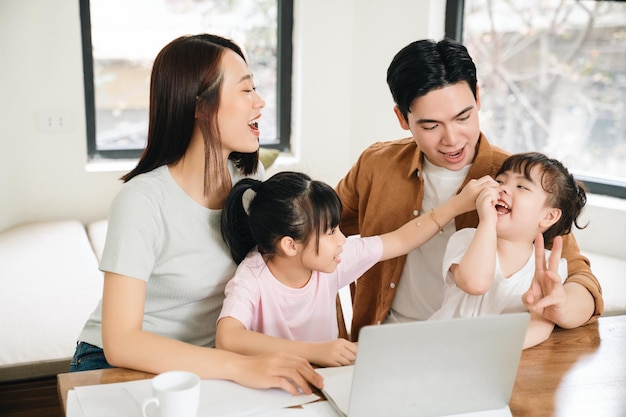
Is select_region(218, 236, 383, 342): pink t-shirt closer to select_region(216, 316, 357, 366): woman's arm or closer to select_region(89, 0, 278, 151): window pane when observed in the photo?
select_region(216, 316, 357, 366): woman's arm

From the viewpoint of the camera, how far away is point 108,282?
1354 millimetres

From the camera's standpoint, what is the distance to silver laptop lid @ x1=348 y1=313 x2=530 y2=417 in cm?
105

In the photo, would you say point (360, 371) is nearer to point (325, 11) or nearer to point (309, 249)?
point (309, 249)

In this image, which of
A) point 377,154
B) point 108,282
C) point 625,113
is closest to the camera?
point 108,282

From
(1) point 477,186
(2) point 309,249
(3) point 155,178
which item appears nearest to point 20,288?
(3) point 155,178

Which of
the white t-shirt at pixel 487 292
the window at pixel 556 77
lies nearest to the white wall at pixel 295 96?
the window at pixel 556 77

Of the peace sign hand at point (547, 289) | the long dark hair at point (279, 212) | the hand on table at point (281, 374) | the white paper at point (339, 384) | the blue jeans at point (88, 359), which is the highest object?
the long dark hair at point (279, 212)

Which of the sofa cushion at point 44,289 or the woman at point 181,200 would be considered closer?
the woman at point 181,200

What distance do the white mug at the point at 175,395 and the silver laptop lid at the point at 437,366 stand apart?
23 cm

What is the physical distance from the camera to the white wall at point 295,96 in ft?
10.5

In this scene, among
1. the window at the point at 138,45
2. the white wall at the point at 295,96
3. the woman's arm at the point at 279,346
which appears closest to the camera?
the woman's arm at the point at 279,346

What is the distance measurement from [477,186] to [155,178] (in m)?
0.68

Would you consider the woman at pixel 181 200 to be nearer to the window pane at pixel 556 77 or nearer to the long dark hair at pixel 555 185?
the long dark hair at pixel 555 185

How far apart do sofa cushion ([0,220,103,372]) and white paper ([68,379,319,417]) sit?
3.26ft
